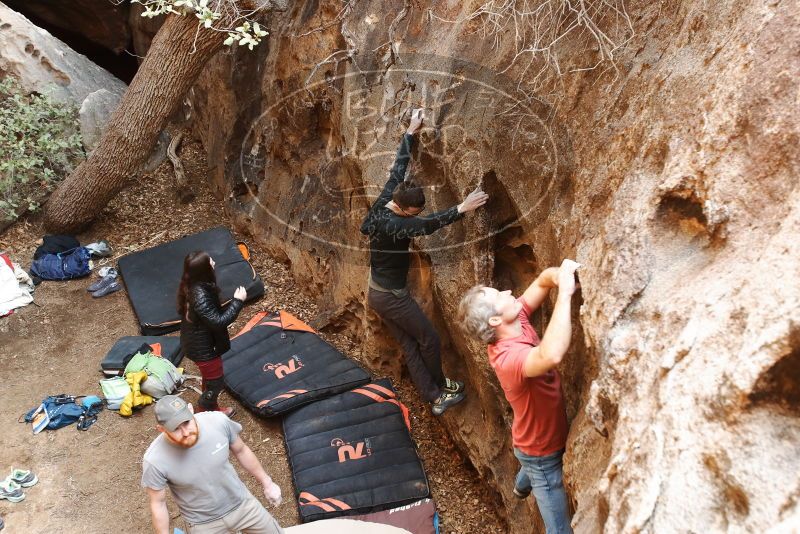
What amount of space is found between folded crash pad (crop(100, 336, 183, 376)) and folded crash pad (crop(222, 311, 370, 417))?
455 mm

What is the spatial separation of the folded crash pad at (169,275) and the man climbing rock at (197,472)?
295 centimetres

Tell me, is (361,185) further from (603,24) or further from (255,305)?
(603,24)

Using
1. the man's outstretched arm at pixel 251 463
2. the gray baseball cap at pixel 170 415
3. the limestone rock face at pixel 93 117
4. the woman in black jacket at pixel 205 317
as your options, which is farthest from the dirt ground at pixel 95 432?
the gray baseball cap at pixel 170 415

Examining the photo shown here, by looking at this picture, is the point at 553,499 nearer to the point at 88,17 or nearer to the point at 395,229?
the point at 395,229

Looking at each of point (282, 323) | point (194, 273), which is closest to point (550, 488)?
point (194, 273)

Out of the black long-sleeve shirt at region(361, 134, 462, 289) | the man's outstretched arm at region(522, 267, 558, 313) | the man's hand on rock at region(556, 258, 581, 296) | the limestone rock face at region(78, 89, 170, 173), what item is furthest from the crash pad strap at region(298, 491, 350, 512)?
the limestone rock face at region(78, 89, 170, 173)

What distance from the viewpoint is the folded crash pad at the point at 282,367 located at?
5.47m

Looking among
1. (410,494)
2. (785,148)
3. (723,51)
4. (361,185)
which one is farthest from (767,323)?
(361,185)

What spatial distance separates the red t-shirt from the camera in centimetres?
300

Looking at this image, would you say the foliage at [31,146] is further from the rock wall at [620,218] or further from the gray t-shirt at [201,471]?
the gray t-shirt at [201,471]

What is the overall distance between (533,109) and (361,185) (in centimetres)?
207

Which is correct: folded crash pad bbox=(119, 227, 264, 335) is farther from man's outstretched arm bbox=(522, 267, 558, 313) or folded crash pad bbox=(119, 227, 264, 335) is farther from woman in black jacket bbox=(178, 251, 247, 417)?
man's outstretched arm bbox=(522, 267, 558, 313)

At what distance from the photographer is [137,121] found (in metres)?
7.05

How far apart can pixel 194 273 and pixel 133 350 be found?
5.40ft
